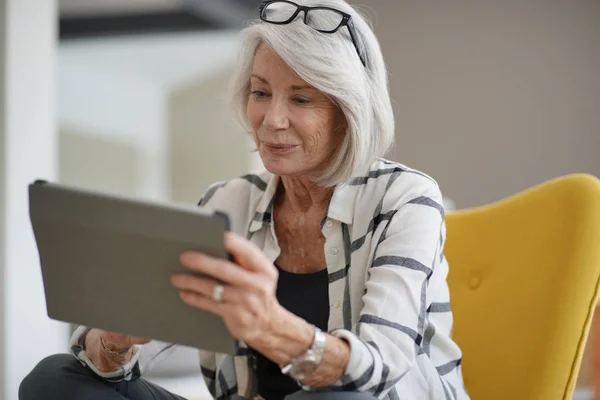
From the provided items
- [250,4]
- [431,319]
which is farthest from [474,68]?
[431,319]

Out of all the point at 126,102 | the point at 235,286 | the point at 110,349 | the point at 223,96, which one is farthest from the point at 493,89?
the point at 126,102

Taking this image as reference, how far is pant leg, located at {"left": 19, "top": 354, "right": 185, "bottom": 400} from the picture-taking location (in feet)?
4.16

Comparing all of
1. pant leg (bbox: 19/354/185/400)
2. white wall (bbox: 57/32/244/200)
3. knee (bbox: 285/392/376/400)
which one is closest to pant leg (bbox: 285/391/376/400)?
knee (bbox: 285/392/376/400)

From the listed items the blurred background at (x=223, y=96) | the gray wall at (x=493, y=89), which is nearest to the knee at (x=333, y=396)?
the blurred background at (x=223, y=96)

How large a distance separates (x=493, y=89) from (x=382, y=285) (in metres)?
2.43

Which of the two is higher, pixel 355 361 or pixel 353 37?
pixel 353 37

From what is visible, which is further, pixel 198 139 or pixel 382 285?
pixel 198 139

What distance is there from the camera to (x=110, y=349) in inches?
51.2

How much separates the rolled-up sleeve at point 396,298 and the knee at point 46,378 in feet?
1.54

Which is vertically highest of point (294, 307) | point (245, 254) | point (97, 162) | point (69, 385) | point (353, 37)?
point (353, 37)

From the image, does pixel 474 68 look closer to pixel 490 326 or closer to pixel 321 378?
pixel 490 326

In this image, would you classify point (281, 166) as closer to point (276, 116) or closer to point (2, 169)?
point (276, 116)

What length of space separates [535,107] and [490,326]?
2.07 metres

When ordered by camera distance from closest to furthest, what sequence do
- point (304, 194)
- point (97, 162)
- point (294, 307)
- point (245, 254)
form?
point (245, 254) → point (294, 307) → point (304, 194) → point (97, 162)
